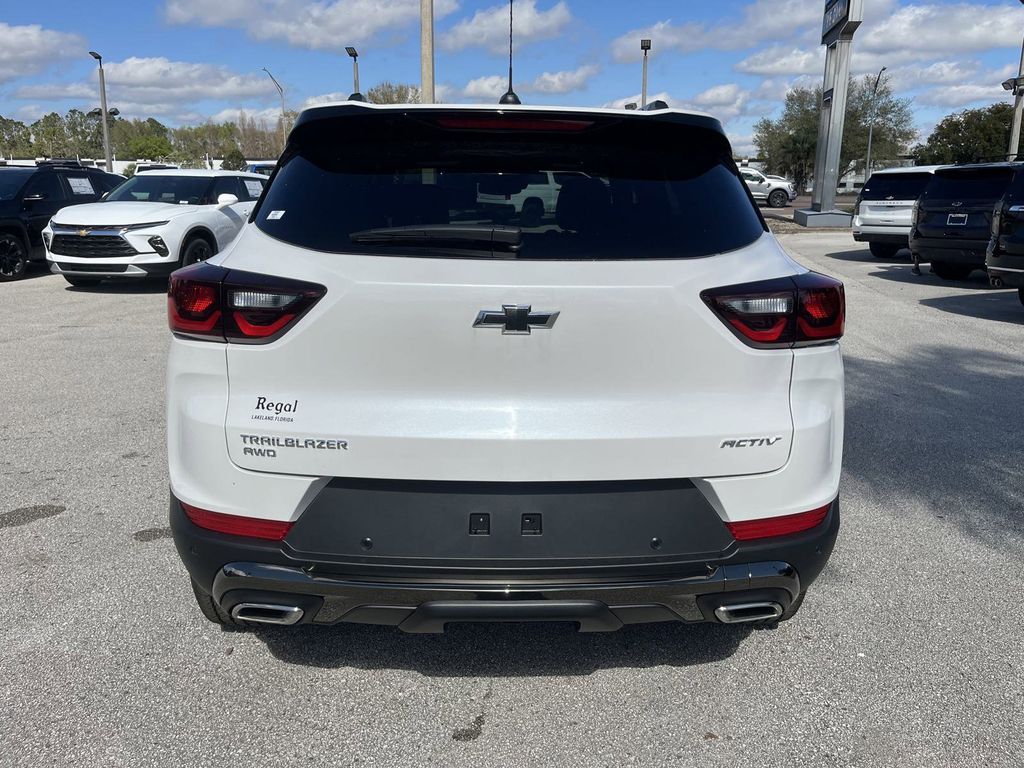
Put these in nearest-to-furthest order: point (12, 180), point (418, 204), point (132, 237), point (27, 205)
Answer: point (418, 204) < point (132, 237) < point (27, 205) < point (12, 180)

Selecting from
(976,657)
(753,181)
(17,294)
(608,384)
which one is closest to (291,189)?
(608,384)

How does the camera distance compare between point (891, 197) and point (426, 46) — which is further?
point (891, 197)

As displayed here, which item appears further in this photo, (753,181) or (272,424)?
(753,181)

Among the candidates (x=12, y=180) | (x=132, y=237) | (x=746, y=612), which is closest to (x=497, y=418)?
(x=746, y=612)

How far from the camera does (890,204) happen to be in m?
16.3

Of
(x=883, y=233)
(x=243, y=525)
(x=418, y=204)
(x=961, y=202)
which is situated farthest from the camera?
(x=883, y=233)

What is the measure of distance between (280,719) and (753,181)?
3763 cm

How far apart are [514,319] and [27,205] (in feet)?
46.4

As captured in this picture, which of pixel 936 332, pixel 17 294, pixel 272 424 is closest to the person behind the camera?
pixel 272 424

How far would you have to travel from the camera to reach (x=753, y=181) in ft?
122

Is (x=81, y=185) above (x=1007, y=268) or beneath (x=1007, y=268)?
above

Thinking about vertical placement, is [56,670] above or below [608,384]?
below

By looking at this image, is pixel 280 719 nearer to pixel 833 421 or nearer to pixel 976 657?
pixel 833 421

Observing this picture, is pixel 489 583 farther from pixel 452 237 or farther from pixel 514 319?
pixel 452 237
